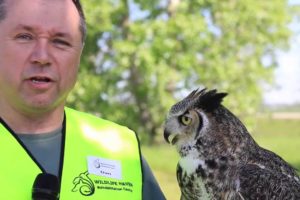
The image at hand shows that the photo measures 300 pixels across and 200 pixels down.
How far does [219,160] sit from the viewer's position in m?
3.37

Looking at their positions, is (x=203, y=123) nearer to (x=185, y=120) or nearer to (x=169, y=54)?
(x=185, y=120)

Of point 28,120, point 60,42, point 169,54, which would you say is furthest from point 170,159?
point 60,42

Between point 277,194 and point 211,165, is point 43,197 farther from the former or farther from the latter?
point 277,194

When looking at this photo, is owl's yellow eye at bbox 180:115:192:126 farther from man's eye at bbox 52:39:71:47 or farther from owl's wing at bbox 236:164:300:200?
man's eye at bbox 52:39:71:47

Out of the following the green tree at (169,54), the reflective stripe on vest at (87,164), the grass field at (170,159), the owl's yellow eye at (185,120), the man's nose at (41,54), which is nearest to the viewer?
the man's nose at (41,54)

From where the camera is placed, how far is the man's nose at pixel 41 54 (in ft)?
9.05

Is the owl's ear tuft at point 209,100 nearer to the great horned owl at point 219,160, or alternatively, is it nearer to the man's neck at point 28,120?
the great horned owl at point 219,160

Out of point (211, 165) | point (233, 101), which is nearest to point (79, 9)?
point (211, 165)

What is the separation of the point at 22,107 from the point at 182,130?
1.04 metres

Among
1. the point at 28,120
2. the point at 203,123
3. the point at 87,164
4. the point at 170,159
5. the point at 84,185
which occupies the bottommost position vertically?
the point at 84,185

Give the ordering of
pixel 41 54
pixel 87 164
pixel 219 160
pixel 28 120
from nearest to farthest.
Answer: pixel 41 54
pixel 28 120
pixel 87 164
pixel 219 160

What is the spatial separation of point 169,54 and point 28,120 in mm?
17420

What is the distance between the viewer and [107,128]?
339 centimetres

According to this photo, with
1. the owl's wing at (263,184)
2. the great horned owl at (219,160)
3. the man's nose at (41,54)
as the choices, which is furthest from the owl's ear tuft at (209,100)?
the man's nose at (41,54)
